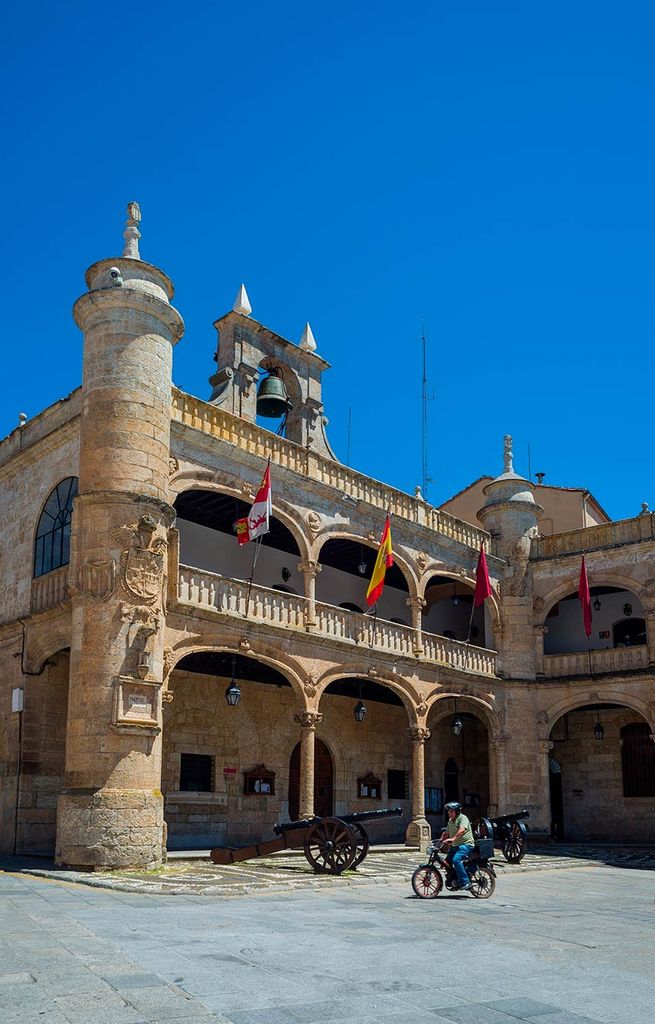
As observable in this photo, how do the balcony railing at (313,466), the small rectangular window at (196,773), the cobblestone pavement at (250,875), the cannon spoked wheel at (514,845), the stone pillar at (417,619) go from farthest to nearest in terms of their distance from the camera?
1. the stone pillar at (417,619)
2. the small rectangular window at (196,773)
3. the cannon spoked wheel at (514,845)
4. the balcony railing at (313,466)
5. the cobblestone pavement at (250,875)

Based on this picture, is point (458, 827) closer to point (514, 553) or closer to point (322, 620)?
point (322, 620)

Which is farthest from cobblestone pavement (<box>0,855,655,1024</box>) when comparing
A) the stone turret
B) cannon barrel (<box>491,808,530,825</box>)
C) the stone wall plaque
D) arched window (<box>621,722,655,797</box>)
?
arched window (<box>621,722,655,797</box>)

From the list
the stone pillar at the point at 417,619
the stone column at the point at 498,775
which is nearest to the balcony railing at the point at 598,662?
the stone column at the point at 498,775

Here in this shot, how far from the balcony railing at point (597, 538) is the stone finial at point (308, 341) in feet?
29.3

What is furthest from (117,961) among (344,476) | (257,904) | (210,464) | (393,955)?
(344,476)

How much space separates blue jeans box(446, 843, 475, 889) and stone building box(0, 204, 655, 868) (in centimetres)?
474

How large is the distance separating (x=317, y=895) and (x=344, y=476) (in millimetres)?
10543

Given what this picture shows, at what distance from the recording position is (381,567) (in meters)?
20.2

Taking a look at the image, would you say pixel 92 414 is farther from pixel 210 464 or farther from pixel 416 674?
pixel 416 674

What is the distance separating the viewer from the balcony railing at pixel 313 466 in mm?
17844

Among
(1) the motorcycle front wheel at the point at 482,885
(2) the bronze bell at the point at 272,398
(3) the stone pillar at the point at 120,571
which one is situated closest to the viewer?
(1) the motorcycle front wheel at the point at 482,885

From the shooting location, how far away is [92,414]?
1600 centimetres

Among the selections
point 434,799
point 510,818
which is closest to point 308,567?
point 510,818

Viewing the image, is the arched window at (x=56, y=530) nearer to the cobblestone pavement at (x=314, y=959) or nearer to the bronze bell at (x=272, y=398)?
the bronze bell at (x=272, y=398)
